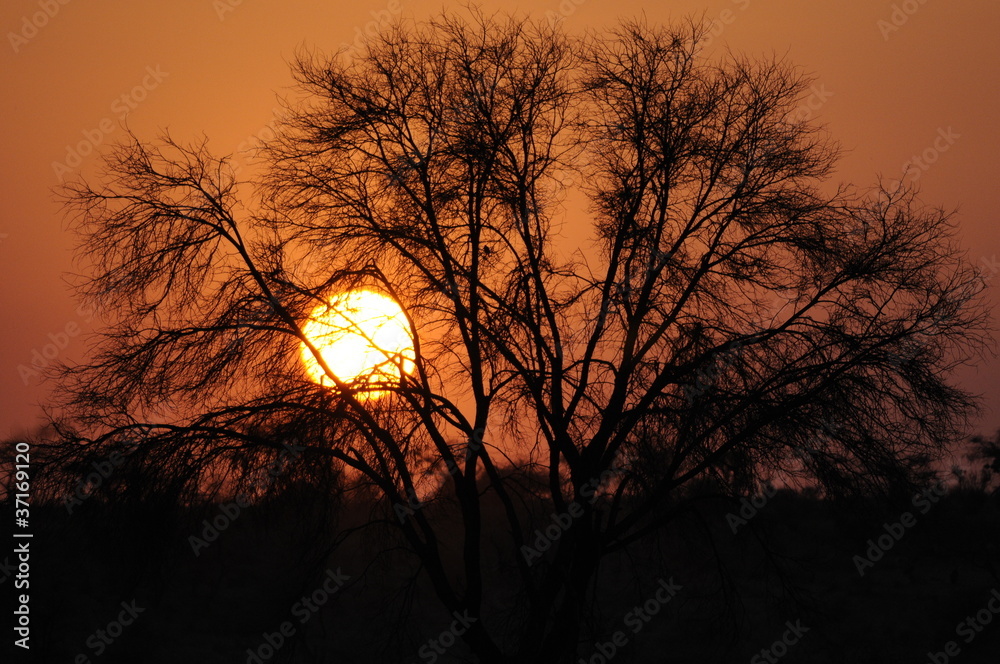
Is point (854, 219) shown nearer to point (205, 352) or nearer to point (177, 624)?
point (205, 352)

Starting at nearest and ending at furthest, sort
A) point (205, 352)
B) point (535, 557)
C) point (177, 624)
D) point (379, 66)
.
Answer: point (205, 352) → point (379, 66) → point (535, 557) → point (177, 624)

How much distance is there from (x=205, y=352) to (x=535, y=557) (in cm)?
506

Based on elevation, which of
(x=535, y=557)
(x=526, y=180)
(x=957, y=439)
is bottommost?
(x=957, y=439)

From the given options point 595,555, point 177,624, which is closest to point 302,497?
point 595,555


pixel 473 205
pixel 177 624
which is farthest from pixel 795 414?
pixel 177 624

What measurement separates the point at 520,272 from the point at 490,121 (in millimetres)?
1804

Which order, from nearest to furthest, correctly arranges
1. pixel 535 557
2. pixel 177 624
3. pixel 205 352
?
pixel 205 352 → pixel 535 557 → pixel 177 624

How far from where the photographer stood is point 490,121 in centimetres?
1091

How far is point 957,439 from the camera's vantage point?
10.5 metres

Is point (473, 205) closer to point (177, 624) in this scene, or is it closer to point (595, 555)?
point (595, 555)

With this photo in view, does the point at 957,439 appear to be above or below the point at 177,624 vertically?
below

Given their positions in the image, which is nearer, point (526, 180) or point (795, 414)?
point (795, 414)

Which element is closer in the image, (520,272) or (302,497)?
(302,497)

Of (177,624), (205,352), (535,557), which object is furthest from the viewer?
(177,624)
